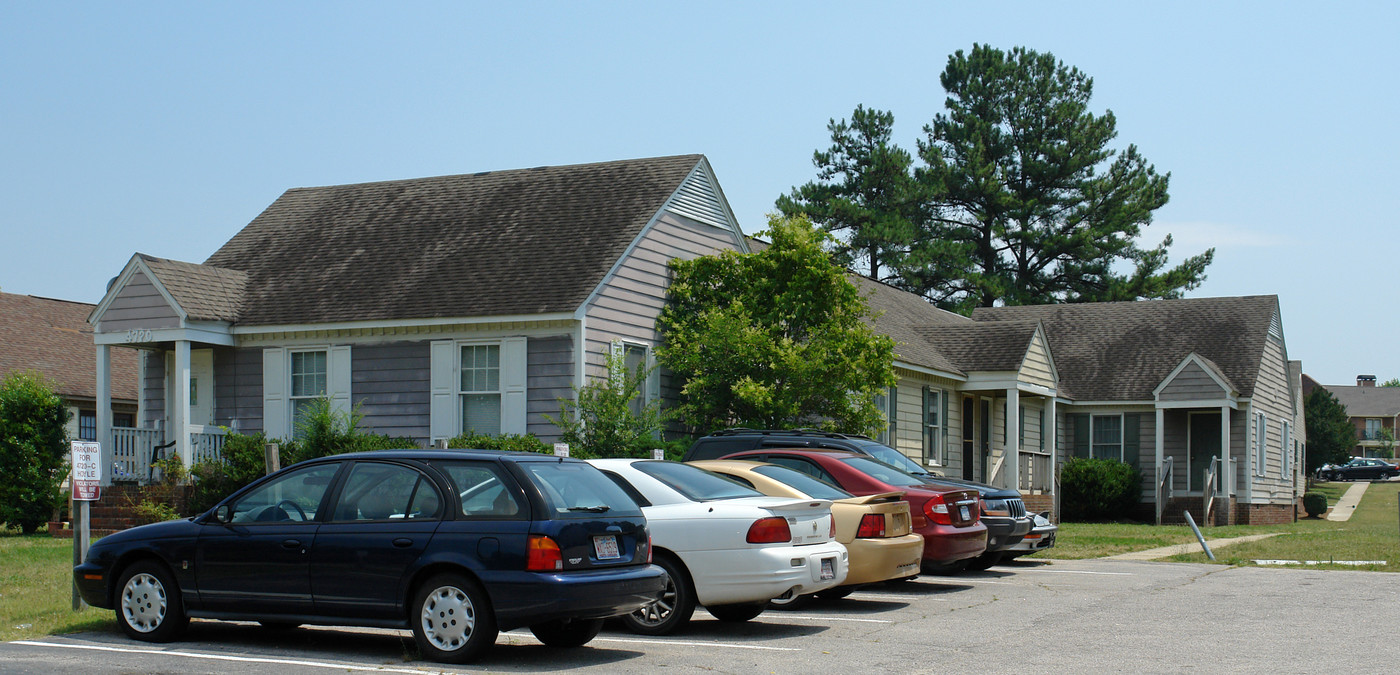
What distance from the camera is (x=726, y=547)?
10.7 meters

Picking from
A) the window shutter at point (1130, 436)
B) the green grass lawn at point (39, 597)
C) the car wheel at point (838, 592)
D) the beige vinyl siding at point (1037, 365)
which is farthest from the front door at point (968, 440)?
the green grass lawn at point (39, 597)

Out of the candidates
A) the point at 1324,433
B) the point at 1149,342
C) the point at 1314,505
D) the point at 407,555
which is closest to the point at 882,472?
the point at 407,555

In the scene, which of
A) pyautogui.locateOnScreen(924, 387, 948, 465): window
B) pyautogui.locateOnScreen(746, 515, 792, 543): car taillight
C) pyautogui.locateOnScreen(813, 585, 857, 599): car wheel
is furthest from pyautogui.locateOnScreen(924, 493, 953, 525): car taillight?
pyautogui.locateOnScreen(924, 387, 948, 465): window

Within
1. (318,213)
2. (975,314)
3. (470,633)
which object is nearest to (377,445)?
(318,213)

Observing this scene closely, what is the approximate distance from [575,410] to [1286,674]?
12522 millimetres

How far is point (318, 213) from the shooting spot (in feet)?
85.1

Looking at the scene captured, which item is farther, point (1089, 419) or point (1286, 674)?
point (1089, 419)

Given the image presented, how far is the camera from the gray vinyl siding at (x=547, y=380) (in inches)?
807

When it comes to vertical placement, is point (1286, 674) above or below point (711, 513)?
below

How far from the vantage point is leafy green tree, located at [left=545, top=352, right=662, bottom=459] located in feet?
65.4

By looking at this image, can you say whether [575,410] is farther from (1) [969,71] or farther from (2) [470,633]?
(1) [969,71]

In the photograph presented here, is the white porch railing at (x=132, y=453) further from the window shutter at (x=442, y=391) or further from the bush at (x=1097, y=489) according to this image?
the bush at (x=1097, y=489)

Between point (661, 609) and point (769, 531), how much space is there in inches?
44.0

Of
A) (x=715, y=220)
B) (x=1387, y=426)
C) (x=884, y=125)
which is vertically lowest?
(x=1387, y=426)
